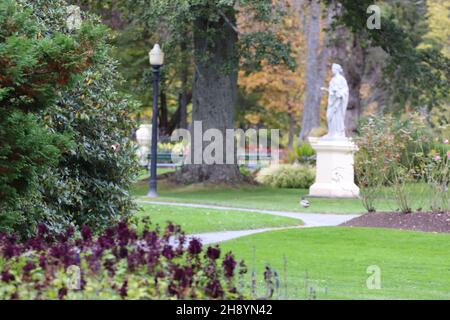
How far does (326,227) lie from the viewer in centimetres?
1633

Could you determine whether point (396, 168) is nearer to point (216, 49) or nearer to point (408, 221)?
point (408, 221)

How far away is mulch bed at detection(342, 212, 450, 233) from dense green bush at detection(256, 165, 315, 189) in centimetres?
1442

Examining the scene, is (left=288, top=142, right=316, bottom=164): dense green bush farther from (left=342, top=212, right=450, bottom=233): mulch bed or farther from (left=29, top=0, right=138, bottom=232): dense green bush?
(left=29, top=0, right=138, bottom=232): dense green bush

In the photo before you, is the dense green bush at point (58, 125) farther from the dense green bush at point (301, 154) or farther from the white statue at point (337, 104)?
the dense green bush at point (301, 154)

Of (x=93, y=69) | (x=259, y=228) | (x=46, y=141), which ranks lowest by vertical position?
(x=259, y=228)

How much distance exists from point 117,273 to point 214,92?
22731mm

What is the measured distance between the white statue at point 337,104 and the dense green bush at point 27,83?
17603 mm

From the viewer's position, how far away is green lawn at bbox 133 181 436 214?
21.6m

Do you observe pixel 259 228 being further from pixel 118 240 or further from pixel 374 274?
pixel 118 240

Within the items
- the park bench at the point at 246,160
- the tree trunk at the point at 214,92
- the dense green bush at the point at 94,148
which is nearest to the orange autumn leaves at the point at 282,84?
the park bench at the point at 246,160

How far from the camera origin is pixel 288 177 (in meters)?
31.5

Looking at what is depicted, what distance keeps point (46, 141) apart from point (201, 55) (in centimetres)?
1914

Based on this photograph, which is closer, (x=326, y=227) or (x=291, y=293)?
(x=291, y=293)
